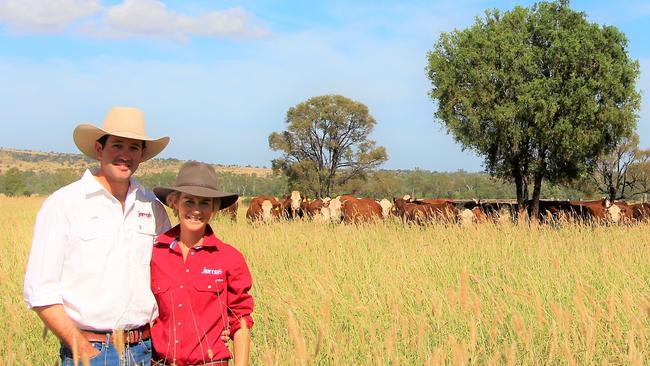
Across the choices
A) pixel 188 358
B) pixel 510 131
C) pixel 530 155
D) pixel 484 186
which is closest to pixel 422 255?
pixel 188 358

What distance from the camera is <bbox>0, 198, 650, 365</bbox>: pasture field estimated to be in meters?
3.24

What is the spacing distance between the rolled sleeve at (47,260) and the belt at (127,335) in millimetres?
221

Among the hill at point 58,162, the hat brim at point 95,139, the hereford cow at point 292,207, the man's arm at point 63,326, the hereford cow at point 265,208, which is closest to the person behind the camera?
the man's arm at point 63,326

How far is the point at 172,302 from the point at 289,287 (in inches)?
143

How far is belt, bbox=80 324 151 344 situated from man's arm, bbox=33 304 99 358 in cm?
13

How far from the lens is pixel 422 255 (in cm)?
817

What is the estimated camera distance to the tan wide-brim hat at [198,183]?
3193 mm

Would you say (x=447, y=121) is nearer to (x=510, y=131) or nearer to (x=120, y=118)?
(x=510, y=131)

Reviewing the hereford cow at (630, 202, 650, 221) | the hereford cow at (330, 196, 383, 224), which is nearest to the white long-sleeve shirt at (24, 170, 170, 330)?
the hereford cow at (330, 196, 383, 224)

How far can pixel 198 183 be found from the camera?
327cm

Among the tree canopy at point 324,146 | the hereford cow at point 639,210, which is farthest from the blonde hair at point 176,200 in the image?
the tree canopy at point 324,146

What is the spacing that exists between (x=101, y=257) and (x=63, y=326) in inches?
13.7

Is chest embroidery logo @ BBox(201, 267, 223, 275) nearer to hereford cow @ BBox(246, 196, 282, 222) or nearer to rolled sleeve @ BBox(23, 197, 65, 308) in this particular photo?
rolled sleeve @ BBox(23, 197, 65, 308)

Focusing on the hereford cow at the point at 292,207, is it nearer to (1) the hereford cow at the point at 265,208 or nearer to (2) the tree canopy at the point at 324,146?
(1) the hereford cow at the point at 265,208
